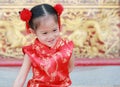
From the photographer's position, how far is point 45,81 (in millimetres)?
3133

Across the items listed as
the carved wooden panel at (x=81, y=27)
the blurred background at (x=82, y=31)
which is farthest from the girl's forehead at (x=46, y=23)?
the carved wooden panel at (x=81, y=27)

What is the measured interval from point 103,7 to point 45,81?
2509mm

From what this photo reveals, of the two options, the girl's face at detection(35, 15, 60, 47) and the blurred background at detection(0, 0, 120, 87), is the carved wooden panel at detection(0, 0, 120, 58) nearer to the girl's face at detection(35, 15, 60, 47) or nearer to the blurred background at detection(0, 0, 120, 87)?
the blurred background at detection(0, 0, 120, 87)

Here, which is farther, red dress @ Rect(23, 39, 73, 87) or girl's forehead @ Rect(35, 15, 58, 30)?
red dress @ Rect(23, 39, 73, 87)

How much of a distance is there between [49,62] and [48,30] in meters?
0.28

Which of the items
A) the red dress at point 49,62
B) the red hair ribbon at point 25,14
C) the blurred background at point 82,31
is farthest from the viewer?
the blurred background at point 82,31

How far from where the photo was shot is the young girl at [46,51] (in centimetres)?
295

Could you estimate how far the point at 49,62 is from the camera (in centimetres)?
310

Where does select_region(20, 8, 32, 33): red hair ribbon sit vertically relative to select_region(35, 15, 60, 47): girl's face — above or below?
above

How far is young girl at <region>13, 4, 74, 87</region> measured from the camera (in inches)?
116

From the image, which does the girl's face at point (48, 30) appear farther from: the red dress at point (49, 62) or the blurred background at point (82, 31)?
the blurred background at point (82, 31)

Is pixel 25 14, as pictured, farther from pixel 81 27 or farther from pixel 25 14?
pixel 81 27

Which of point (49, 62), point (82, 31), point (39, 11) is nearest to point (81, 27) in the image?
point (82, 31)

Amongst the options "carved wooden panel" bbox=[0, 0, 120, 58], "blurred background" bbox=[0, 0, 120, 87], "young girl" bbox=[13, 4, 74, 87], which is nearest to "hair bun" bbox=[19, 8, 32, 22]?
"young girl" bbox=[13, 4, 74, 87]
